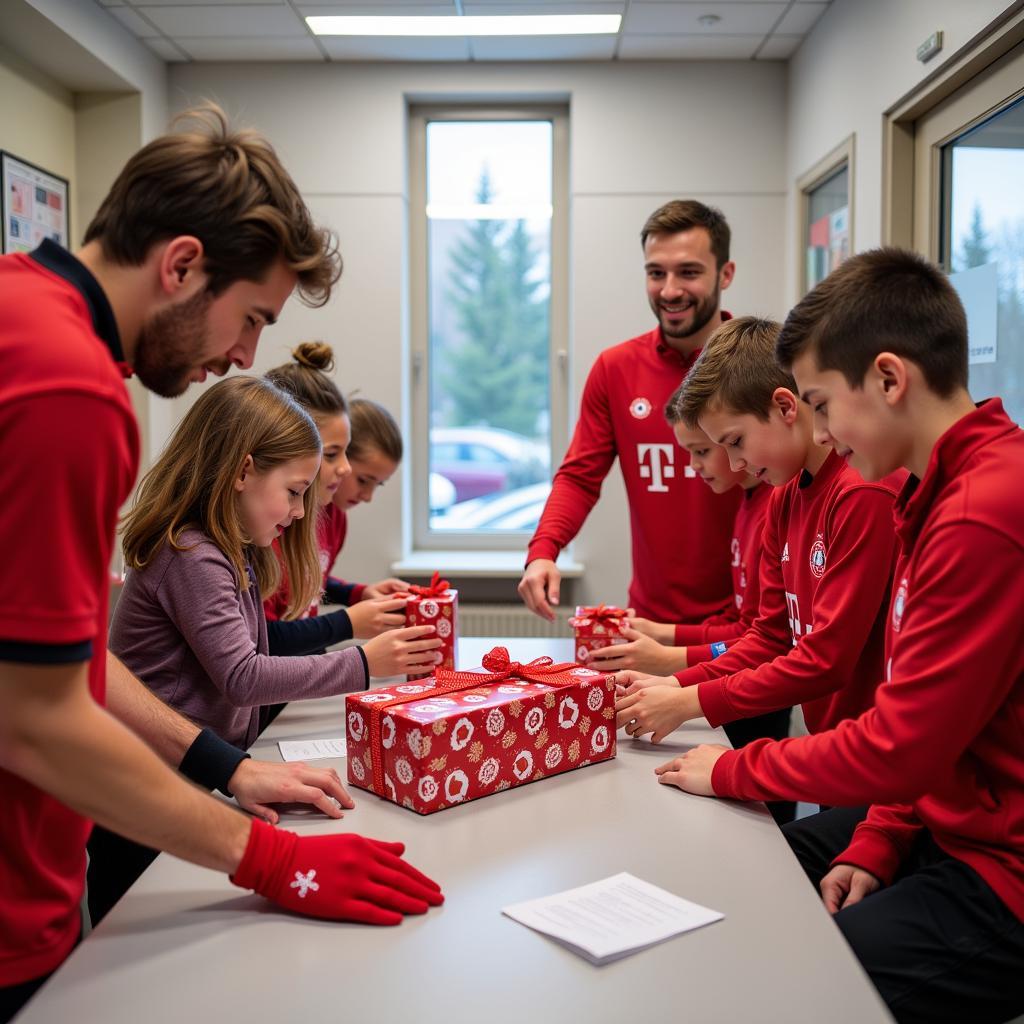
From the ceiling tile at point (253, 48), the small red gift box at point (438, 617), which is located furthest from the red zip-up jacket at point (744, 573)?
the ceiling tile at point (253, 48)

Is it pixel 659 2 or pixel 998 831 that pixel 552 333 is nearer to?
pixel 659 2

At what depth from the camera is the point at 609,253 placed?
14.7 ft

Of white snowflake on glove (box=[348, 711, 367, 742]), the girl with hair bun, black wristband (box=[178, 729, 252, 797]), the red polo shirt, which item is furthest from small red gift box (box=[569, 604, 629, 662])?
the red polo shirt

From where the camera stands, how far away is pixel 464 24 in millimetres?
4078

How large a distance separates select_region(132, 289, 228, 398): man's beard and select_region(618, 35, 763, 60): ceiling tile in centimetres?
361

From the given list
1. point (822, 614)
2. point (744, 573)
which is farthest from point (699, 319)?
point (822, 614)

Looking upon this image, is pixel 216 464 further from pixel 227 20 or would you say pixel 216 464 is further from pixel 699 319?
pixel 227 20

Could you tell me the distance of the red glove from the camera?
42.8 inches

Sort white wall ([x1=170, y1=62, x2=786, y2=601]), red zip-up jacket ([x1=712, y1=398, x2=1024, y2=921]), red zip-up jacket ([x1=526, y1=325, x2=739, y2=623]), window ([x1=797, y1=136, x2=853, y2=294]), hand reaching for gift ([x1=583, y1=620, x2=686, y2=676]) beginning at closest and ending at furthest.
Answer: red zip-up jacket ([x1=712, y1=398, x2=1024, y2=921]) → hand reaching for gift ([x1=583, y1=620, x2=686, y2=676]) → red zip-up jacket ([x1=526, y1=325, x2=739, y2=623]) → window ([x1=797, y1=136, x2=853, y2=294]) → white wall ([x1=170, y1=62, x2=786, y2=601])

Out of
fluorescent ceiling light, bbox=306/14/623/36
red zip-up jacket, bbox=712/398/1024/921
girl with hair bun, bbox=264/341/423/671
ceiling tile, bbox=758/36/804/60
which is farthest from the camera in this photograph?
ceiling tile, bbox=758/36/804/60

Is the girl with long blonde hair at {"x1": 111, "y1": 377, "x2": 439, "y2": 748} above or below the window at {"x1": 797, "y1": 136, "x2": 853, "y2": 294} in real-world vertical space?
below

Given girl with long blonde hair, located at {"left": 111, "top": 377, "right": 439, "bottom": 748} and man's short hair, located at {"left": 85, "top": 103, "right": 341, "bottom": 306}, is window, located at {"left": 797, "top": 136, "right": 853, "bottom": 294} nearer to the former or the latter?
girl with long blonde hair, located at {"left": 111, "top": 377, "right": 439, "bottom": 748}

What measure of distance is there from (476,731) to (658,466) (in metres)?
1.38

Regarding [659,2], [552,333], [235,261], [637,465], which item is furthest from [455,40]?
[235,261]
